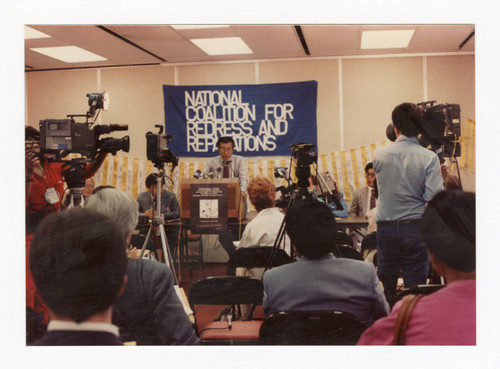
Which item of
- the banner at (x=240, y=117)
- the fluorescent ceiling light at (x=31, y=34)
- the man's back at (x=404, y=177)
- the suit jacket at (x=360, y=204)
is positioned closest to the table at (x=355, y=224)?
the suit jacket at (x=360, y=204)

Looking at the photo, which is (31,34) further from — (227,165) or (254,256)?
(254,256)

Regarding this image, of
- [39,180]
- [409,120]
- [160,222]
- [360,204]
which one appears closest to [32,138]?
[39,180]

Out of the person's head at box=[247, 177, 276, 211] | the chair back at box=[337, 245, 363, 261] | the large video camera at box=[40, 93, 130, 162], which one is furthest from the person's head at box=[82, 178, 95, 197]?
the chair back at box=[337, 245, 363, 261]

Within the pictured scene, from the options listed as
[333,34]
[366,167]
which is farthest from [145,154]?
[366,167]

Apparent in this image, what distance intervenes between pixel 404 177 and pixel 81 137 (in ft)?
5.80

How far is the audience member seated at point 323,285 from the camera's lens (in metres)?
1.77

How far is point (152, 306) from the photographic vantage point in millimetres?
1662

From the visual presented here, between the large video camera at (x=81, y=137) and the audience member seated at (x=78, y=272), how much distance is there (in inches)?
47.2

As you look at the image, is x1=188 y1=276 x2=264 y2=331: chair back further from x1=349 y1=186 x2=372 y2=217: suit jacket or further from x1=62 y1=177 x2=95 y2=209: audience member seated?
x1=349 y1=186 x2=372 y2=217: suit jacket

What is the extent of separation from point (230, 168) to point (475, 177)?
4.55 ft

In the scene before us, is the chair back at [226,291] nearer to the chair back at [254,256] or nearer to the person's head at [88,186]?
the chair back at [254,256]

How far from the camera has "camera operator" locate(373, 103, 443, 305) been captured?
2467mm
